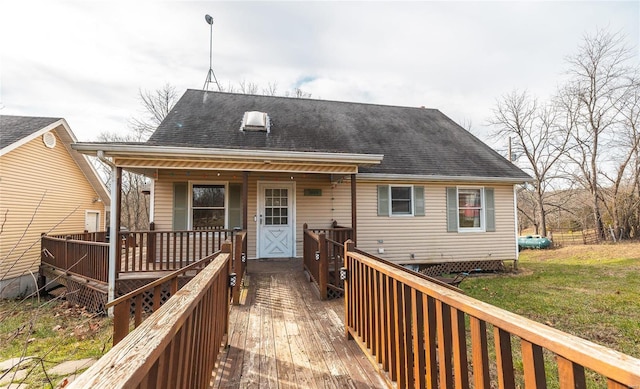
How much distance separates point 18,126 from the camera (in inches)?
405

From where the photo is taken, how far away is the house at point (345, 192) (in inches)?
314

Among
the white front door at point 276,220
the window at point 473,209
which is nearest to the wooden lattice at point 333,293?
the white front door at point 276,220

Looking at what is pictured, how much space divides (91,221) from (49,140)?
4512 millimetres

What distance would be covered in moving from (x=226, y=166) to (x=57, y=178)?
977 centimetres

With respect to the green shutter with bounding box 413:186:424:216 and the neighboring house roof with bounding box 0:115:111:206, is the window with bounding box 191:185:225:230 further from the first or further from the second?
the neighboring house roof with bounding box 0:115:111:206

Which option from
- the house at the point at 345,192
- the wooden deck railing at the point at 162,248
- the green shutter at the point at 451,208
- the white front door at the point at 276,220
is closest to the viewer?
the wooden deck railing at the point at 162,248

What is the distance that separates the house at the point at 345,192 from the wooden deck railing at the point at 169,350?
4895 mm

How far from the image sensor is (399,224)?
875 centimetres

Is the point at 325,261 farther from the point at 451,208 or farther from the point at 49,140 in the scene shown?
the point at 49,140

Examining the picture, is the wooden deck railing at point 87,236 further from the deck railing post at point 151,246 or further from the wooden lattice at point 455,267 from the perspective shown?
the wooden lattice at point 455,267

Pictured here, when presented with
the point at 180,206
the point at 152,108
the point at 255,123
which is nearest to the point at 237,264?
the point at 180,206

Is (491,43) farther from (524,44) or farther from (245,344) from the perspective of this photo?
(245,344)

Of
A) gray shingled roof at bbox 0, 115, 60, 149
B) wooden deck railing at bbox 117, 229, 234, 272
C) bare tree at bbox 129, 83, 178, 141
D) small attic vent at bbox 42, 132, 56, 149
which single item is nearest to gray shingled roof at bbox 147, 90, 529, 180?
wooden deck railing at bbox 117, 229, 234, 272

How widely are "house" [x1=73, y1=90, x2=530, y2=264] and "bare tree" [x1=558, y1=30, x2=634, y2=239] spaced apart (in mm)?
12285
